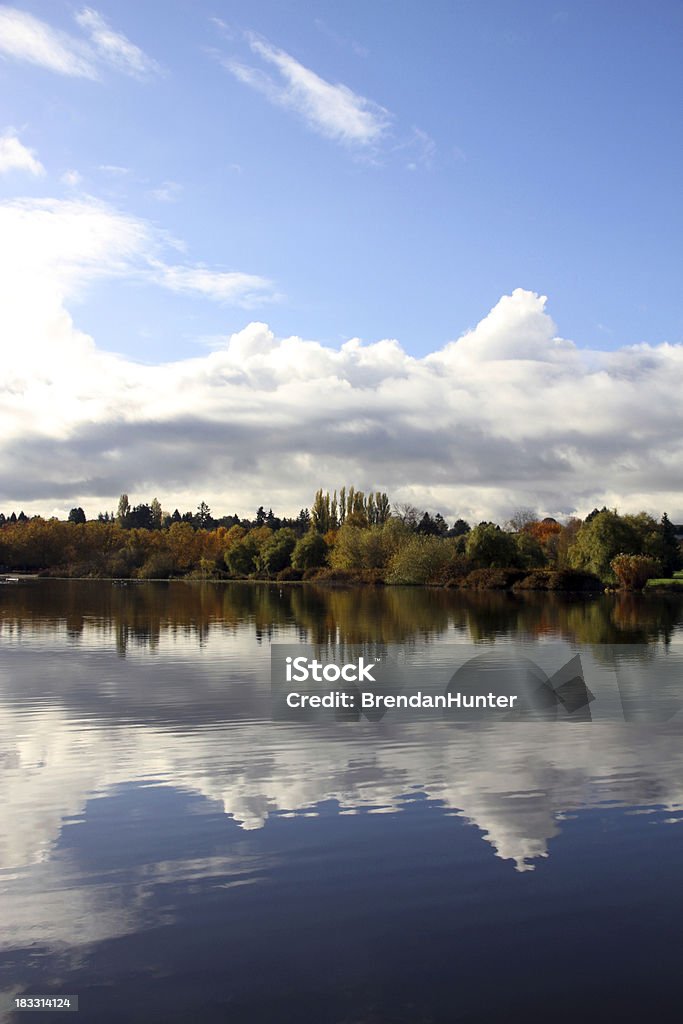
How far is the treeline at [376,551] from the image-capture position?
8712 cm

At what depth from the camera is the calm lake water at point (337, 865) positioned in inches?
256

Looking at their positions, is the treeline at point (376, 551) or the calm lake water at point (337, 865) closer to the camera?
the calm lake water at point (337, 865)

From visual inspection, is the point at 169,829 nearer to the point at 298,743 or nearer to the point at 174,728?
the point at 298,743

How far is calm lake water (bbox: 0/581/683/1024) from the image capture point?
6500mm

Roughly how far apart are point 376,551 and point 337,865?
106778 millimetres

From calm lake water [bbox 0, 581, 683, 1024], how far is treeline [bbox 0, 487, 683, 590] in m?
70.3

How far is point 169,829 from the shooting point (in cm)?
Result: 1002

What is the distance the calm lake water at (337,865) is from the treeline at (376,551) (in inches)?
2769

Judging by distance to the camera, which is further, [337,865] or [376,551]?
[376,551]

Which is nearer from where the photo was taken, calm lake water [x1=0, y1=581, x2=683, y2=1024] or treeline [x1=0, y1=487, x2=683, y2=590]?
calm lake water [x1=0, y1=581, x2=683, y2=1024]

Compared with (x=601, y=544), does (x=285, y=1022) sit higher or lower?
lower

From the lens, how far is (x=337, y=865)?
29.2 feet

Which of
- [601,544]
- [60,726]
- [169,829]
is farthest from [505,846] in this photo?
[601,544]

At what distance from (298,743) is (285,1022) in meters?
8.81
